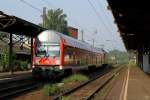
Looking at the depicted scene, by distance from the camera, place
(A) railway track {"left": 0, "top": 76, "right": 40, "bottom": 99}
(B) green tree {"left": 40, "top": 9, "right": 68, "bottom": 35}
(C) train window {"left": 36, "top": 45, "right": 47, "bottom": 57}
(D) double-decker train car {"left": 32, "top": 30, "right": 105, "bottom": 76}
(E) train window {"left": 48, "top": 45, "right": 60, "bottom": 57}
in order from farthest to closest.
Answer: (B) green tree {"left": 40, "top": 9, "right": 68, "bottom": 35}, (C) train window {"left": 36, "top": 45, "right": 47, "bottom": 57}, (E) train window {"left": 48, "top": 45, "right": 60, "bottom": 57}, (D) double-decker train car {"left": 32, "top": 30, "right": 105, "bottom": 76}, (A) railway track {"left": 0, "top": 76, "right": 40, "bottom": 99}

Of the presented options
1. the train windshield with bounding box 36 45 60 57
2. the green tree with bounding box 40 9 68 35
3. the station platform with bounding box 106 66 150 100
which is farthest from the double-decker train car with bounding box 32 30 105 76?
the green tree with bounding box 40 9 68 35

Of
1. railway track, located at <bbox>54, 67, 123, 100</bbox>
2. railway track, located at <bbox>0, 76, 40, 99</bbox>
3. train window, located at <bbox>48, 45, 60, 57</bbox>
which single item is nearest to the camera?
railway track, located at <bbox>54, 67, 123, 100</bbox>

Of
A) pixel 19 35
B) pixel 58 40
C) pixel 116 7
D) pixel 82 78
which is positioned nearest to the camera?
pixel 116 7

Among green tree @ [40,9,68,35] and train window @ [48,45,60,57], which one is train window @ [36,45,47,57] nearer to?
train window @ [48,45,60,57]

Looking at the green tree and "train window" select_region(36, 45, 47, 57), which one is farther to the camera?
the green tree

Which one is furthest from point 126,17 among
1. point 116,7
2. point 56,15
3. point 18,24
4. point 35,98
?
point 56,15

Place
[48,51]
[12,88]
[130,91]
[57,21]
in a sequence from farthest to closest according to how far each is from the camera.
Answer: [57,21] < [48,51] < [130,91] < [12,88]

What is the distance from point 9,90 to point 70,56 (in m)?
8.38

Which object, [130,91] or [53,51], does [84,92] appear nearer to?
[130,91]

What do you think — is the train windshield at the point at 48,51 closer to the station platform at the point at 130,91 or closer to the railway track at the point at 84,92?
the railway track at the point at 84,92

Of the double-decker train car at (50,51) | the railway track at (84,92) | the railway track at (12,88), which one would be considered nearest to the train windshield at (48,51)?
the double-decker train car at (50,51)

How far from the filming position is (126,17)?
30234 mm

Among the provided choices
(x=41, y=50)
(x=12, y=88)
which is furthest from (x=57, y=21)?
(x=12, y=88)

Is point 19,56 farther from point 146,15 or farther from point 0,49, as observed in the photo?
point 146,15
